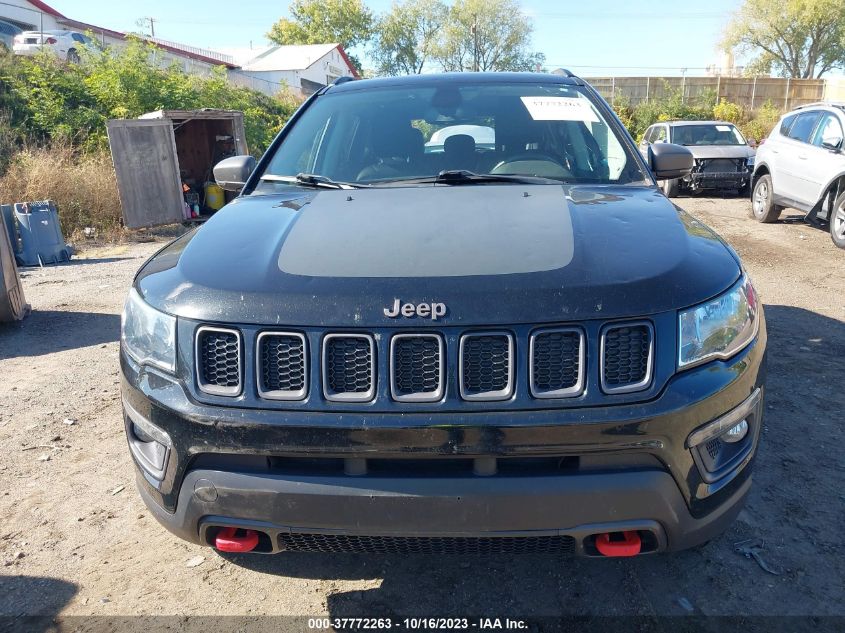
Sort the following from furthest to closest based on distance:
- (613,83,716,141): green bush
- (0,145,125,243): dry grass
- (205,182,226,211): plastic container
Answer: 1. (613,83,716,141): green bush
2. (205,182,226,211): plastic container
3. (0,145,125,243): dry grass

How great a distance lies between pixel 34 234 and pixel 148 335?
8397 mm

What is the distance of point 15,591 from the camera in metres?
2.41

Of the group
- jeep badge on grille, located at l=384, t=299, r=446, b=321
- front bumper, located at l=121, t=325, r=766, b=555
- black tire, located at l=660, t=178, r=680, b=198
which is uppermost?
jeep badge on grille, located at l=384, t=299, r=446, b=321

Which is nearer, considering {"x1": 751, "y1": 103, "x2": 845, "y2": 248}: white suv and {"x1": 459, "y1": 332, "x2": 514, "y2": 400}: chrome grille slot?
{"x1": 459, "y1": 332, "x2": 514, "y2": 400}: chrome grille slot

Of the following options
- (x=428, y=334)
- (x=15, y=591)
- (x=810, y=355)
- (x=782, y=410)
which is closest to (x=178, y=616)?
(x=15, y=591)

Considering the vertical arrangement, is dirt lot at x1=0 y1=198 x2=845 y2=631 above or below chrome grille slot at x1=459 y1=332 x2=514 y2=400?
below

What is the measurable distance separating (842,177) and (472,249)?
332 inches

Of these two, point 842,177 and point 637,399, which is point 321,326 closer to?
point 637,399

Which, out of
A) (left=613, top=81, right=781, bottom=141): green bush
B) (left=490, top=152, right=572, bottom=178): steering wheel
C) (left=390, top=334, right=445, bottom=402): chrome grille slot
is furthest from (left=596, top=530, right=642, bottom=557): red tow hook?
(left=613, top=81, right=781, bottom=141): green bush

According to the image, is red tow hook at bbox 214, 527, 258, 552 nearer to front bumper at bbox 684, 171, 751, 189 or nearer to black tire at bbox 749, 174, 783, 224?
black tire at bbox 749, 174, 783, 224

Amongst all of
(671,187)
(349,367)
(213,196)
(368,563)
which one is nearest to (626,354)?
(349,367)

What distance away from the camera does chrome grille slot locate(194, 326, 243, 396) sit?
5.96ft

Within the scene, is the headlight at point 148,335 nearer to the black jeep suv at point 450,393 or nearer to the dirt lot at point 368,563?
the black jeep suv at point 450,393

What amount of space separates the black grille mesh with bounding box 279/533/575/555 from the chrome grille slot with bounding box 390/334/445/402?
1.30ft
